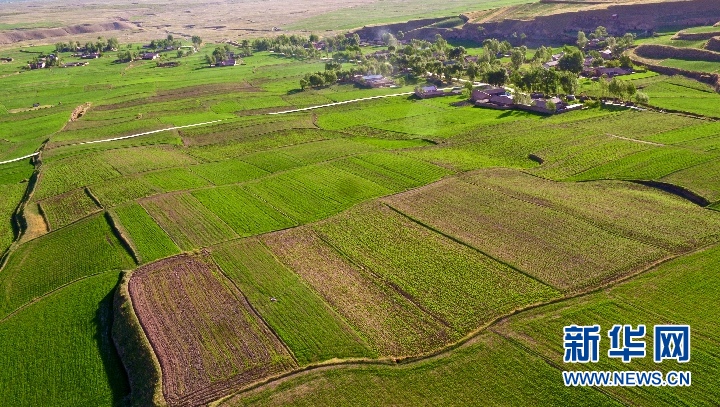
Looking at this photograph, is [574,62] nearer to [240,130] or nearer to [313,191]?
[240,130]

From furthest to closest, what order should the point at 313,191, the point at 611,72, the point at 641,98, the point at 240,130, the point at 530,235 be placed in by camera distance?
the point at 611,72 → the point at 240,130 → the point at 641,98 → the point at 313,191 → the point at 530,235

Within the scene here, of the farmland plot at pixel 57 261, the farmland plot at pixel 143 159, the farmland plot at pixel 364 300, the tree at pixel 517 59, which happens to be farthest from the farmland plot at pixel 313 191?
the tree at pixel 517 59

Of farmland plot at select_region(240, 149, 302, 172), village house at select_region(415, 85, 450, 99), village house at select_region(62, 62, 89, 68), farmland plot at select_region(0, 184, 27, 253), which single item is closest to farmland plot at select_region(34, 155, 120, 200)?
farmland plot at select_region(0, 184, 27, 253)

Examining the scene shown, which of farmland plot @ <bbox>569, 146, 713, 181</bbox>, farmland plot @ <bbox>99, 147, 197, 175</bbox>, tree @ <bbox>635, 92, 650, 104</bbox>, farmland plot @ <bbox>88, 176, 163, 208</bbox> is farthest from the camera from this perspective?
tree @ <bbox>635, 92, 650, 104</bbox>

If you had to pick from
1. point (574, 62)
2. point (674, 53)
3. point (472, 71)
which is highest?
point (674, 53)

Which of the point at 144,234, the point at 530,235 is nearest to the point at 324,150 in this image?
the point at 144,234

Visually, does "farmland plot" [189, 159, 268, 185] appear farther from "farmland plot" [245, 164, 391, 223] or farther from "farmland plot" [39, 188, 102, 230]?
"farmland plot" [39, 188, 102, 230]

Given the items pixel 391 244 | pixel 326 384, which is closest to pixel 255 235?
pixel 391 244

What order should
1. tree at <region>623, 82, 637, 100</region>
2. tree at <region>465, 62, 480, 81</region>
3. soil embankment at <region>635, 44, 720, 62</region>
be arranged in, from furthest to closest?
tree at <region>465, 62, 480, 81</region>
soil embankment at <region>635, 44, 720, 62</region>
tree at <region>623, 82, 637, 100</region>
